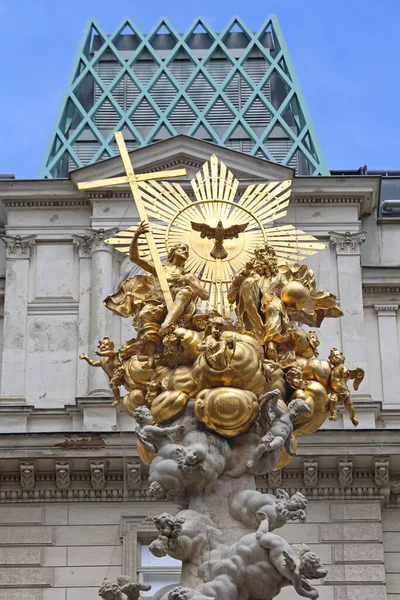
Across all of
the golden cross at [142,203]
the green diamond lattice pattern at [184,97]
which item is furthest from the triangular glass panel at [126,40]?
the golden cross at [142,203]

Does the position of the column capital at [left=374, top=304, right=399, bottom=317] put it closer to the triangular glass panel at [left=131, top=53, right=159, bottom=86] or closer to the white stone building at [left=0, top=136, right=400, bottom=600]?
the white stone building at [left=0, top=136, right=400, bottom=600]

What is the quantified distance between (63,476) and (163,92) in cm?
999

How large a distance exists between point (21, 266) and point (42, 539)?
206 inches

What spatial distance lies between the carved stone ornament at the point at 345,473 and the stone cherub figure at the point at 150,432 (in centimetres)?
1244

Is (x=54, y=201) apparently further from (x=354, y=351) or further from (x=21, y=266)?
(x=354, y=351)

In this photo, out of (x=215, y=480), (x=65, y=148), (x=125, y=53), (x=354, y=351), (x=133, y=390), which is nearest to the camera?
(x=215, y=480)

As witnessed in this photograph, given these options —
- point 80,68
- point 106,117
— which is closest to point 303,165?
point 106,117

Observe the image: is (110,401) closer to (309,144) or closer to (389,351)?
(389,351)

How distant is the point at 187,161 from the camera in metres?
31.7

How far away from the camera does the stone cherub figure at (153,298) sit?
17047mm

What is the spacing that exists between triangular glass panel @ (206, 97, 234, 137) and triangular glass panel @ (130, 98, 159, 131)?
1.02 metres

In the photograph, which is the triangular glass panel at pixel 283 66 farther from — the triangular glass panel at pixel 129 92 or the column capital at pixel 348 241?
the column capital at pixel 348 241

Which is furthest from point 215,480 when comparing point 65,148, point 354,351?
point 65,148

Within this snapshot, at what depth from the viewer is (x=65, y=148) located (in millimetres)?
34125
